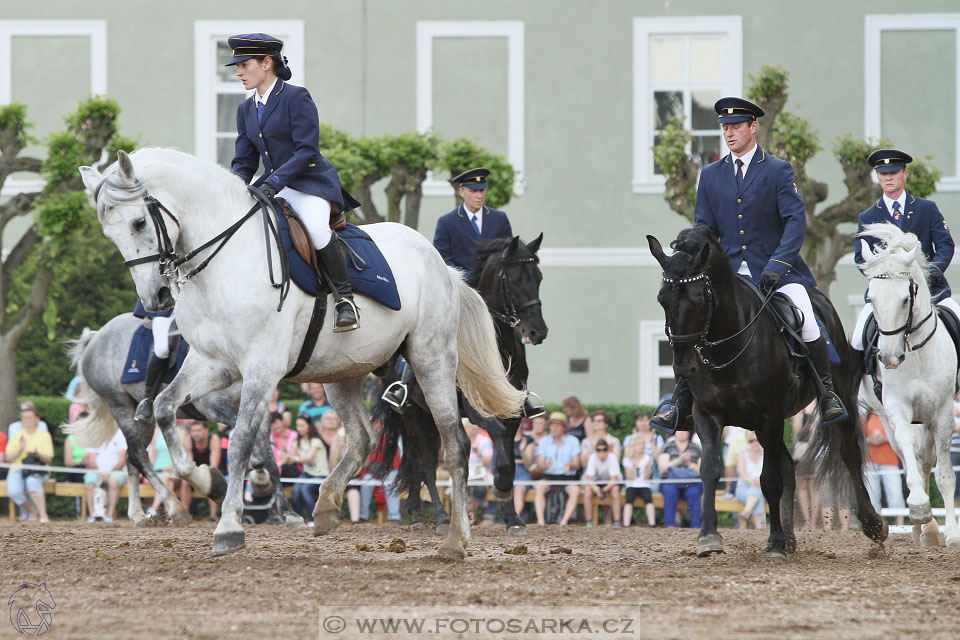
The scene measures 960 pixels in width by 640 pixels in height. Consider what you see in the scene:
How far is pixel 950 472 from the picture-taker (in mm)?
9703

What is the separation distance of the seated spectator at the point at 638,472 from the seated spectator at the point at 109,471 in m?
6.20

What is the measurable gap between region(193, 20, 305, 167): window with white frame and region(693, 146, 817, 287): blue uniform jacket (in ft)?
43.2

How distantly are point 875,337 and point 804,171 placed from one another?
794cm

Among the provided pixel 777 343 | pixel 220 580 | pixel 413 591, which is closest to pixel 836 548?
pixel 777 343

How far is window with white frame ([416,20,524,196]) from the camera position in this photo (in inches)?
795

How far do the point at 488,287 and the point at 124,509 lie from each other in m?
7.73

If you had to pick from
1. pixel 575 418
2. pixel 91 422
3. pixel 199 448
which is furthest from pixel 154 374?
pixel 575 418

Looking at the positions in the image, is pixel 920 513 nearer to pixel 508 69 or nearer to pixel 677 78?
pixel 677 78

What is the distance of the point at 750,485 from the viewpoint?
1346 centimetres

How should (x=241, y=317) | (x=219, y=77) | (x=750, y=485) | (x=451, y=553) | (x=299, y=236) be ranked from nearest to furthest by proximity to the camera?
(x=241, y=317) → (x=299, y=236) → (x=451, y=553) → (x=750, y=485) → (x=219, y=77)

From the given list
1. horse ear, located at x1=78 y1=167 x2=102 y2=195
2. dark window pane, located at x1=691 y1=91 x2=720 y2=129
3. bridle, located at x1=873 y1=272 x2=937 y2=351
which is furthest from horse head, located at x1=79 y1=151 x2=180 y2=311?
dark window pane, located at x1=691 y1=91 x2=720 y2=129

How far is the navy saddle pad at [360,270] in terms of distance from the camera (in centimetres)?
717

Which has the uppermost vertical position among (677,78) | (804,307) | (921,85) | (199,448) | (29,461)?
(677,78)

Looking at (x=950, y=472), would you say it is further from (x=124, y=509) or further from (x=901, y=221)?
(x=124, y=509)
